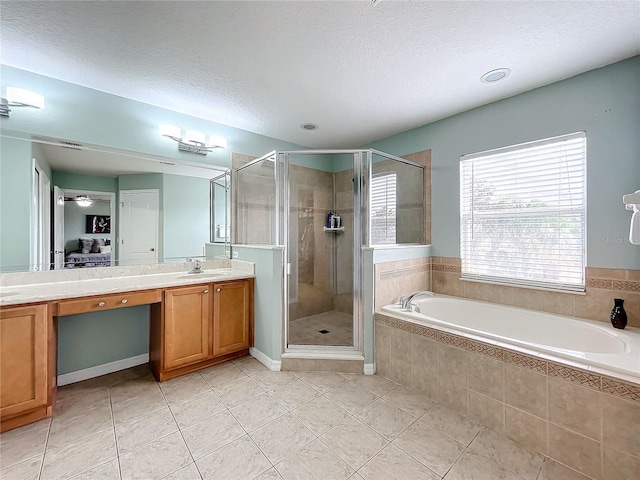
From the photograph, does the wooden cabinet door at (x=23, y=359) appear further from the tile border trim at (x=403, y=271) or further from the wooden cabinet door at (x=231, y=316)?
the tile border trim at (x=403, y=271)

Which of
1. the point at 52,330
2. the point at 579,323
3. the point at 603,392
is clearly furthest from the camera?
the point at 579,323

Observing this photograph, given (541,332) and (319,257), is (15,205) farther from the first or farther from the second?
(541,332)

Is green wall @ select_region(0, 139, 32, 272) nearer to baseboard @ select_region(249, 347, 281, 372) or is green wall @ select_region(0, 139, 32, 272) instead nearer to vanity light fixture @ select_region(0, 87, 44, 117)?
vanity light fixture @ select_region(0, 87, 44, 117)

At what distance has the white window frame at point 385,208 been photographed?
2.69 meters

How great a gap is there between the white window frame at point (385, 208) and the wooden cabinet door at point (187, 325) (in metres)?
1.67

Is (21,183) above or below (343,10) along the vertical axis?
below

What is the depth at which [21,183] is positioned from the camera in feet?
6.62

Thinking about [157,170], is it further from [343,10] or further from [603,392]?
[603,392]

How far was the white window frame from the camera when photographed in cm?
269

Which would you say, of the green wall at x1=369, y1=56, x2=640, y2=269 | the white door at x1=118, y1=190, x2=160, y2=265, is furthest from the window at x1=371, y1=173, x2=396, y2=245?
the white door at x1=118, y1=190, x2=160, y2=265

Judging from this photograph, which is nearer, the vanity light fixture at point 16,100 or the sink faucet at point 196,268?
the vanity light fixture at point 16,100

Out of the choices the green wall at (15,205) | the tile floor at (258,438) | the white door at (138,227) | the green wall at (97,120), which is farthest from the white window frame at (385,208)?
the green wall at (15,205)

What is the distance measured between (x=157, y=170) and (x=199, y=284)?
1.23m

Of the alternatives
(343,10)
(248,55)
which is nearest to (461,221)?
(343,10)
